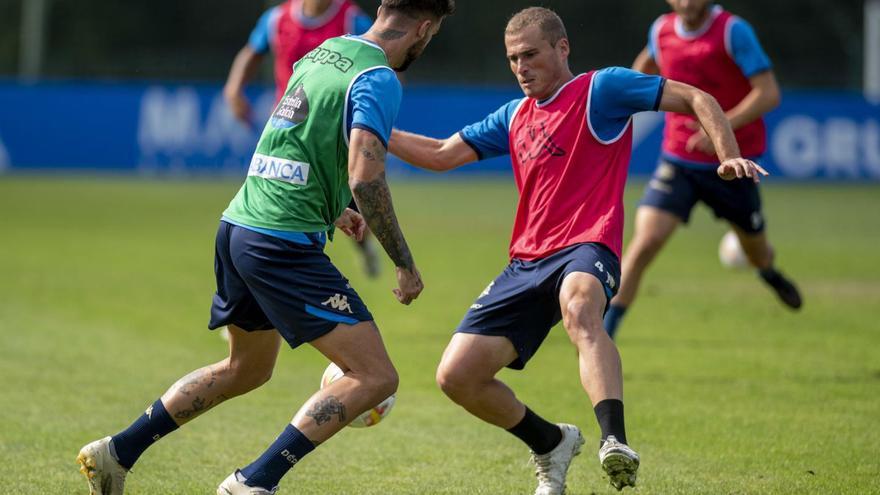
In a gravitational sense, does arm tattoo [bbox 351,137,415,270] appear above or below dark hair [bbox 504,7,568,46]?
below

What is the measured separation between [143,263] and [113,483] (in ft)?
34.3

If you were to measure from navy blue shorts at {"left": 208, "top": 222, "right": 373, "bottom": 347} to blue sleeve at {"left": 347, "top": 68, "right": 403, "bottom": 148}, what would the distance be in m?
0.55

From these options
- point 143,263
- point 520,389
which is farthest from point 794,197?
point 520,389

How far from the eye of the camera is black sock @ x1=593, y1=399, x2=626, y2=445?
550 cm

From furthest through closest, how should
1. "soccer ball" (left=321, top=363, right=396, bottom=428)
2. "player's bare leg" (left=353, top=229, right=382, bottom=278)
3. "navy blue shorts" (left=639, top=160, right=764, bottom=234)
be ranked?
"player's bare leg" (left=353, top=229, right=382, bottom=278)
"navy blue shorts" (left=639, top=160, right=764, bottom=234)
"soccer ball" (left=321, top=363, right=396, bottom=428)

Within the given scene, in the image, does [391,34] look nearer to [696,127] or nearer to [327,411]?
[327,411]

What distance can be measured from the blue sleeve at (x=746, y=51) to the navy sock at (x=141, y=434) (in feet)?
17.5

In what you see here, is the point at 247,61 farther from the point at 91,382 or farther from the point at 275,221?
the point at 275,221

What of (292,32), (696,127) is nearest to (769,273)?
(696,127)

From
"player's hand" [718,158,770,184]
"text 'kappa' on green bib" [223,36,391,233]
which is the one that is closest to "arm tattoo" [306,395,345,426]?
"text 'kappa' on green bib" [223,36,391,233]

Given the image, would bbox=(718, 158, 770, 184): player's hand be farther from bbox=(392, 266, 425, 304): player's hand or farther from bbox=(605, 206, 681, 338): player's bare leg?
bbox=(605, 206, 681, 338): player's bare leg

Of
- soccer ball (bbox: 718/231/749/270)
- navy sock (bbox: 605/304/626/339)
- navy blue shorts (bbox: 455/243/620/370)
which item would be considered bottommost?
soccer ball (bbox: 718/231/749/270)

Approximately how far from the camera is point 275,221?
5375 millimetres

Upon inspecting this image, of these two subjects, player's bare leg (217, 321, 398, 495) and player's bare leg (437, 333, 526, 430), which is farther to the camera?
player's bare leg (437, 333, 526, 430)
